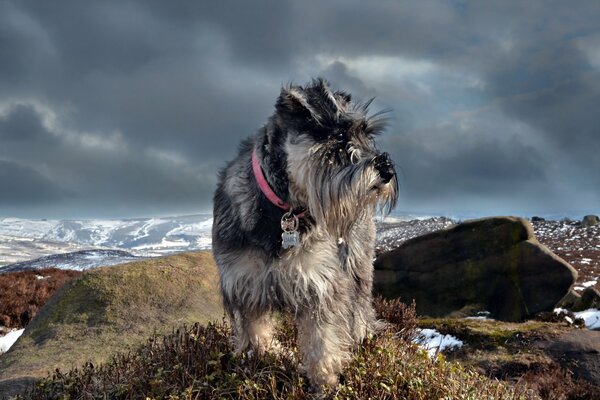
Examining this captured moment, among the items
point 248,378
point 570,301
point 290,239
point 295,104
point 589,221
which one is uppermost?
point 589,221

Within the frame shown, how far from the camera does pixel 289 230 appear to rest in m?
5.22

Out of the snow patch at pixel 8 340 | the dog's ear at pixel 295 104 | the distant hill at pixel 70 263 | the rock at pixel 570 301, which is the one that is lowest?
the snow patch at pixel 8 340

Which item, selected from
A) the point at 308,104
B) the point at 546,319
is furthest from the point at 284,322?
the point at 546,319

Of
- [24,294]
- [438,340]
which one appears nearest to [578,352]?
[438,340]

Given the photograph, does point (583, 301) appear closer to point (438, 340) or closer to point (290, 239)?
point (438, 340)

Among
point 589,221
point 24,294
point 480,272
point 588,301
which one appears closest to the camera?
point 480,272

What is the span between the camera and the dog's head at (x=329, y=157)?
4957mm

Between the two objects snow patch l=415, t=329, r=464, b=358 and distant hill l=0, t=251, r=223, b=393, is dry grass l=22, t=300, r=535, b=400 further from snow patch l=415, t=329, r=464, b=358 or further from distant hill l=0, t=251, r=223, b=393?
snow patch l=415, t=329, r=464, b=358

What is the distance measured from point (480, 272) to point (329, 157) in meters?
10.2

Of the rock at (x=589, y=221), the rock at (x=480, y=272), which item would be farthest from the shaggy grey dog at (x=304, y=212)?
the rock at (x=589, y=221)

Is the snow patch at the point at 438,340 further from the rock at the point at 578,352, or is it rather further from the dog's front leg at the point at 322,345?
the dog's front leg at the point at 322,345

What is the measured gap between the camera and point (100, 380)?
634 cm

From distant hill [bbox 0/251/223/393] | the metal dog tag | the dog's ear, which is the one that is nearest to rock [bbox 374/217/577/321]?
distant hill [bbox 0/251/223/393]

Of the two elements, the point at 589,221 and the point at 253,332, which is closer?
the point at 253,332
